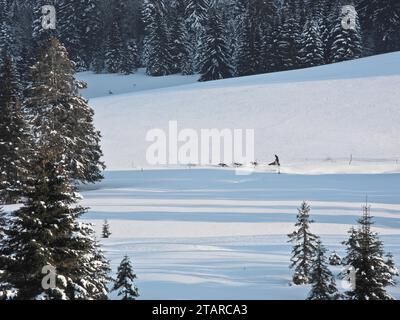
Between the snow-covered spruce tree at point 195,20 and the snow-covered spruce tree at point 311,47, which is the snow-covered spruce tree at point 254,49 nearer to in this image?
the snow-covered spruce tree at point 311,47

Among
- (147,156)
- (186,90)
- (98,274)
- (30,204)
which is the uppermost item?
(186,90)

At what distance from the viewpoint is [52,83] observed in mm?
29344

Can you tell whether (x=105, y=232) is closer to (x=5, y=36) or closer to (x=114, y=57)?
(x=114, y=57)

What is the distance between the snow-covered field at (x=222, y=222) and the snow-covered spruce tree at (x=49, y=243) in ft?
7.43

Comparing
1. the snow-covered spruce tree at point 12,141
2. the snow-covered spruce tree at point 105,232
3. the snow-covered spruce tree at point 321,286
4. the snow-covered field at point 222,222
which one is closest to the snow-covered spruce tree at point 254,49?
the snow-covered field at point 222,222

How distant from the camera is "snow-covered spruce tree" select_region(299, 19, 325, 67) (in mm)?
71438

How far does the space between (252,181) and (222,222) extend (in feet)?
31.6

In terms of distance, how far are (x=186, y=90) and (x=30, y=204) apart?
48546mm

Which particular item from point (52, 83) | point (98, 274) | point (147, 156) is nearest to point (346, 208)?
point (98, 274)

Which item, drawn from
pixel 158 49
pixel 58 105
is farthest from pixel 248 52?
pixel 58 105

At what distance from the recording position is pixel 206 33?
254 ft

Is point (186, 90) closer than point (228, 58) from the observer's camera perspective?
Yes

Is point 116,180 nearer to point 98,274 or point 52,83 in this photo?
point 52,83

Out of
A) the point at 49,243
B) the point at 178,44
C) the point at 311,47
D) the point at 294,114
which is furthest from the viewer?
the point at 178,44
